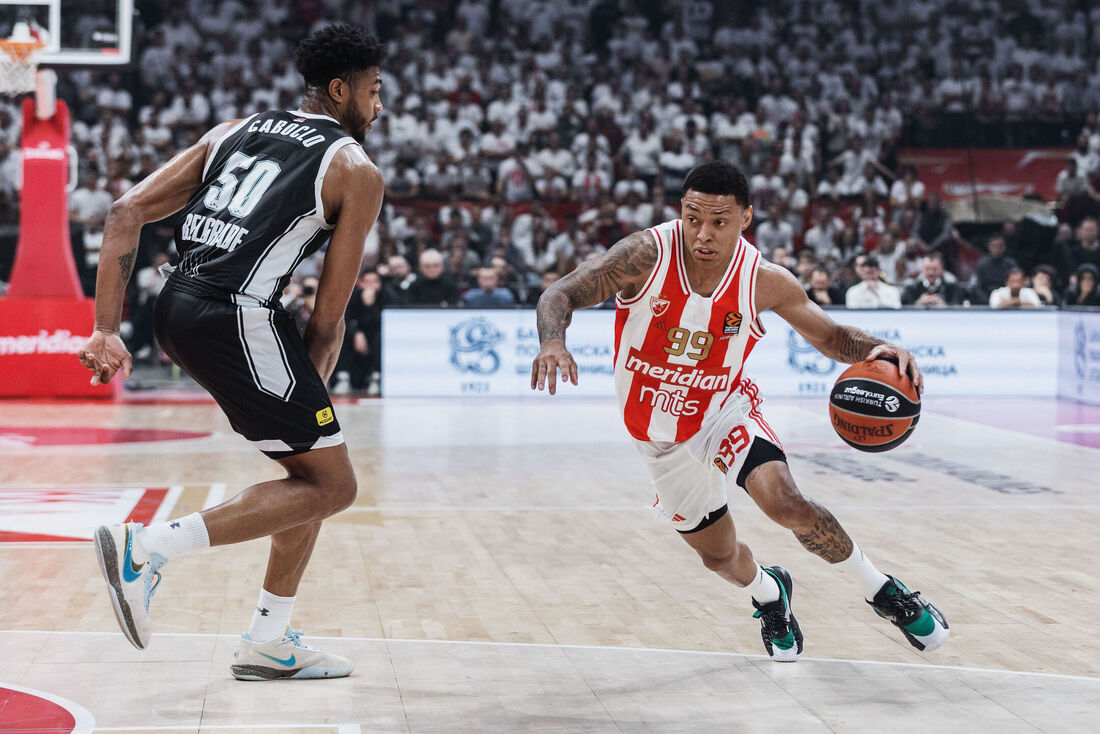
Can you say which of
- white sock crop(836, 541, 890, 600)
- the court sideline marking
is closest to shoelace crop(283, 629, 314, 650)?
the court sideline marking

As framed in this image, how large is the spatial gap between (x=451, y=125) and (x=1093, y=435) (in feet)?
33.7

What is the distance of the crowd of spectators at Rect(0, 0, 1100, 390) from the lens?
51.1 feet

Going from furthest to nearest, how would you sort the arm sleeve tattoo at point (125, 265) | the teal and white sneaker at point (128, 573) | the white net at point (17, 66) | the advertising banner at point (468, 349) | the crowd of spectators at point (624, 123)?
the crowd of spectators at point (624, 123), the advertising banner at point (468, 349), the white net at point (17, 66), the arm sleeve tattoo at point (125, 265), the teal and white sneaker at point (128, 573)

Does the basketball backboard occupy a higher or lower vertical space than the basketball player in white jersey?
higher

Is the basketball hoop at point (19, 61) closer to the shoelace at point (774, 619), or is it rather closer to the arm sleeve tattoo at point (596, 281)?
the arm sleeve tattoo at point (596, 281)

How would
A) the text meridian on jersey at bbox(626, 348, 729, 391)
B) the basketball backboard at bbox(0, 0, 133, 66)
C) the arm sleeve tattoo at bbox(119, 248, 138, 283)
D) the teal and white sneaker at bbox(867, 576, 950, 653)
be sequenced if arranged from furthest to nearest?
the basketball backboard at bbox(0, 0, 133, 66) < the text meridian on jersey at bbox(626, 348, 729, 391) < the teal and white sneaker at bbox(867, 576, 950, 653) < the arm sleeve tattoo at bbox(119, 248, 138, 283)

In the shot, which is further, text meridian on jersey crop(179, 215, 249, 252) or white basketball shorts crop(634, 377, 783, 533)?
white basketball shorts crop(634, 377, 783, 533)

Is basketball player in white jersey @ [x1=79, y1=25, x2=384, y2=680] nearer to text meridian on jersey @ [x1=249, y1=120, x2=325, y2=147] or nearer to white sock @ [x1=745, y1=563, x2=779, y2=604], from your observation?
text meridian on jersey @ [x1=249, y1=120, x2=325, y2=147]

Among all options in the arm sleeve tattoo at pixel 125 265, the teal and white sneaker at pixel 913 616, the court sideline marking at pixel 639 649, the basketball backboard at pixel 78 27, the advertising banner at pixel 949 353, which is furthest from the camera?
the advertising banner at pixel 949 353

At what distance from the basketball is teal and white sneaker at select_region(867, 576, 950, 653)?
0.50m

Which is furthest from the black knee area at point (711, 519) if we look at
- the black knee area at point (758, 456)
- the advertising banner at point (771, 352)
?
the advertising banner at point (771, 352)

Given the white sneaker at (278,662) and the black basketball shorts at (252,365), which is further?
the white sneaker at (278,662)

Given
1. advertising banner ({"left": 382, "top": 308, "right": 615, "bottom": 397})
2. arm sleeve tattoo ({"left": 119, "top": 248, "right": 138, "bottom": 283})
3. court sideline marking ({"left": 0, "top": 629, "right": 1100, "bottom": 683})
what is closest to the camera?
arm sleeve tattoo ({"left": 119, "top": 248, "right": 138, "bottom": 283})

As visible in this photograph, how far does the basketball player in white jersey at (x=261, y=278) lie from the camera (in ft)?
12.3
